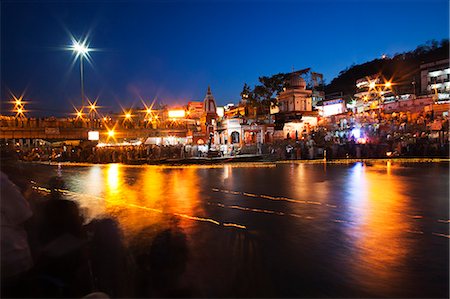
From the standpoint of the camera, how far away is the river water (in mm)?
4480

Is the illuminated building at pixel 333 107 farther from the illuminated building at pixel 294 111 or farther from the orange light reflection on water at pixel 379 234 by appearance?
the orange light reflection on water at pixel 379 234

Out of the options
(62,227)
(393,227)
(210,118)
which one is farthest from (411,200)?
(210,118)

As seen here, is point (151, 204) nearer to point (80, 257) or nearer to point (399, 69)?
point (80, 257)

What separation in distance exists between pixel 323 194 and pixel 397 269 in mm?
6342

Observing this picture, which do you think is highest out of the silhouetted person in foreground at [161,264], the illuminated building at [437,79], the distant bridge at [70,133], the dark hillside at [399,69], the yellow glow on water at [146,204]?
the dark hillside at [399,69]

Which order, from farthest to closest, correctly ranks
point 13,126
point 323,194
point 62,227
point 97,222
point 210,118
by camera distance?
point 210,118
point 13,126
point 323,194
point 97,222
point 62,227

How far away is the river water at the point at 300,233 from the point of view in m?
4.48

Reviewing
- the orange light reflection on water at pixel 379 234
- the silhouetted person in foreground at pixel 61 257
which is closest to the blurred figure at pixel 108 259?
the silhouetted person in foreground at pixel 61 257

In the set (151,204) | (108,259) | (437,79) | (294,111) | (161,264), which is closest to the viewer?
(161,264)

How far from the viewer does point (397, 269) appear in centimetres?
490

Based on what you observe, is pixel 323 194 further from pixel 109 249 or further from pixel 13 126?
pixel 13 126

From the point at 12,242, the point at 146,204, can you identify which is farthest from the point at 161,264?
the point at 146,204

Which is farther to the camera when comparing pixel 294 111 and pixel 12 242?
pixel 294 111

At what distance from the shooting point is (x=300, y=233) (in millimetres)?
6734
